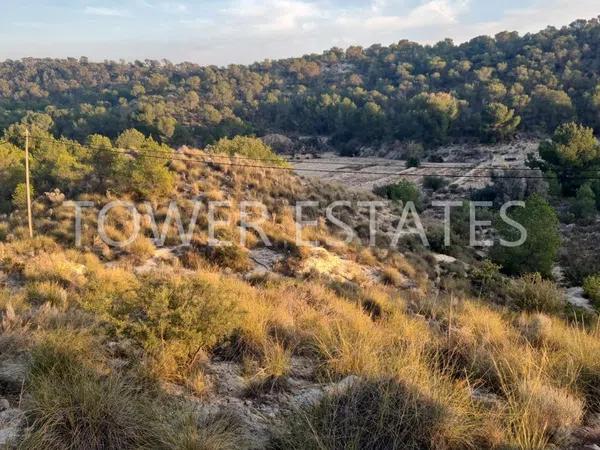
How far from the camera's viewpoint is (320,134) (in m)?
63.5

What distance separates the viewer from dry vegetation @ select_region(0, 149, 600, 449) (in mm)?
3082

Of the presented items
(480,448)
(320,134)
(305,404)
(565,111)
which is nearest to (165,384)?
(305,404)

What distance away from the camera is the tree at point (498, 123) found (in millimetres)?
45812

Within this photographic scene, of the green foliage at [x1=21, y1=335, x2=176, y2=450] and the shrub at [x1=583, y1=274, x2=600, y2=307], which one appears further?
the shrub at [x1=583, y1=274, x2=600, y2=307]

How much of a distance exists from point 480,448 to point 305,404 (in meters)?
1.27

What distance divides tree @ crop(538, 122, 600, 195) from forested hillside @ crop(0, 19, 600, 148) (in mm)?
16607

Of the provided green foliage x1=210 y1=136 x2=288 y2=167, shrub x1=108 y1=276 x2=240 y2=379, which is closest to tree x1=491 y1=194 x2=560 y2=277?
green foliage x1=210 y1=136 x2=288 y2=167

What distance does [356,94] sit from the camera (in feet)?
211

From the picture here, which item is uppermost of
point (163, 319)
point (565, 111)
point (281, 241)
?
point (565, 111)

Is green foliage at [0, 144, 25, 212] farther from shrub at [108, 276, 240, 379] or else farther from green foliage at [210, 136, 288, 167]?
shrub at [108, 276, 240, 379]

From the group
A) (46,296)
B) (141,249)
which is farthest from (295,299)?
(141,249)

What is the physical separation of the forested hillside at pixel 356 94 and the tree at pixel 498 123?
111 mm

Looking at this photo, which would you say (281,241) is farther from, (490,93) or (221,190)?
(490,93)

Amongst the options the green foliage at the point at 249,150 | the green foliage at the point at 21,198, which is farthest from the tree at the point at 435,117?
the green foliage at the point at 21,198
